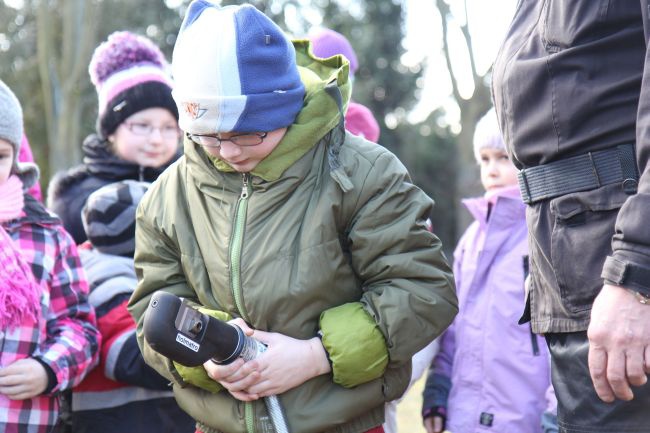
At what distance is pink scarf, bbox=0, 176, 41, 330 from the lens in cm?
274

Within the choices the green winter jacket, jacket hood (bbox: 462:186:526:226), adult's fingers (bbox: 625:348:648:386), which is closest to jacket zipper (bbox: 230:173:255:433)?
the green winter jacket

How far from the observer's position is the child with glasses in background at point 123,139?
148 inches

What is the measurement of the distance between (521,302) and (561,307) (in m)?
1.09

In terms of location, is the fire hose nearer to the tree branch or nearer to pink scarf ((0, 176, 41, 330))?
pink scarf ((0, 176, 41, 330))

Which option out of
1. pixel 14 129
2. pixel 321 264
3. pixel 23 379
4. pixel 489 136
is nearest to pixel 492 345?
pixel 489 136

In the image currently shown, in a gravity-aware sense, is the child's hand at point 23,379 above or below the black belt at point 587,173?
below

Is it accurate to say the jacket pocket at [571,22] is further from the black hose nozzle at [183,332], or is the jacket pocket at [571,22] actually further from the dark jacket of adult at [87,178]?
the dark jacket of adult at [87,178]

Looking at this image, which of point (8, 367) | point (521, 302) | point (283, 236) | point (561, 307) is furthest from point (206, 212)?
point (521, 302)

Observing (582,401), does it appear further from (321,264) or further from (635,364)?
(321,264)

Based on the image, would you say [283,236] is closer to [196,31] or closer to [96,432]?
[196,31]

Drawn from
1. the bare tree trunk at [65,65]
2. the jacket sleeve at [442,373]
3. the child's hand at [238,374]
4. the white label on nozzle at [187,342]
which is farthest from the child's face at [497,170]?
the bare tree trunk at [65,65]

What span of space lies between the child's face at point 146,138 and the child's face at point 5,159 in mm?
791

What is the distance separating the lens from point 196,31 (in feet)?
8.02

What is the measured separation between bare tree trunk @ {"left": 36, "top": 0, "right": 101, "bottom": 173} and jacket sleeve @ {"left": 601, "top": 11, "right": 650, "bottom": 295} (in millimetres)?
14454
